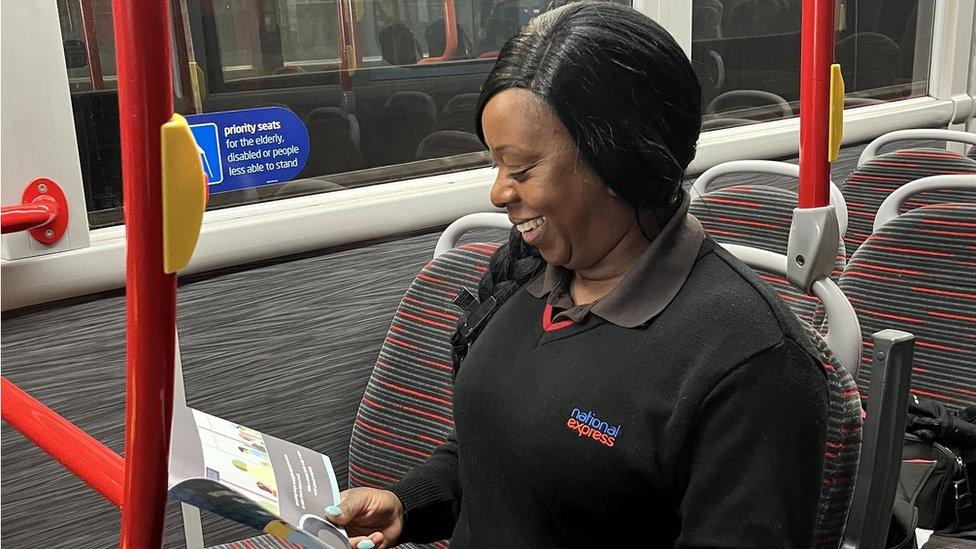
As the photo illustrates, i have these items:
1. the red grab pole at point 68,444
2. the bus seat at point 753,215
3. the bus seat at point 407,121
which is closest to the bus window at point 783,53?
the bus seat at point 753,215

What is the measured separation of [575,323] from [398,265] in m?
1.11

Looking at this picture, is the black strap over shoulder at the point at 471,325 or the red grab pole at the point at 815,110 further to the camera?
the red grab pole at the point at 815,110

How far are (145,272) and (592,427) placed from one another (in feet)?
2.20

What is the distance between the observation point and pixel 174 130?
320 mm

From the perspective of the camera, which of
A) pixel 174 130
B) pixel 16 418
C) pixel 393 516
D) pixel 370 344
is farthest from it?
pixel 370 344

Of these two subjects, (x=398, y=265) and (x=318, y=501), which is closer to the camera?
(x=318, y=501)

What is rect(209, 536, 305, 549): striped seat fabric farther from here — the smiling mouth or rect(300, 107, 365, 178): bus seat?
the smiling mouth

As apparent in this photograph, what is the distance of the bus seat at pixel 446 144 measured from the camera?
2.26m

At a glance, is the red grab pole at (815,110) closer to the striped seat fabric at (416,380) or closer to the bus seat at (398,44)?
the striped seat fabric at (416,380)

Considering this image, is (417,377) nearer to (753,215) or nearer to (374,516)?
(374,516)

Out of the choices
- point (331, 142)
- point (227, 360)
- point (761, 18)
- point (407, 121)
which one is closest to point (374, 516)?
point (227, 360)

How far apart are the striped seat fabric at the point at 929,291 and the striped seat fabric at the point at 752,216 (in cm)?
10

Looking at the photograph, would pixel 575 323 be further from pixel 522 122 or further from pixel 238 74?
pixel 238 74

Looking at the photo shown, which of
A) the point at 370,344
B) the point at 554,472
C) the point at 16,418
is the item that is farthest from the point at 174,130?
the point at 370,344
